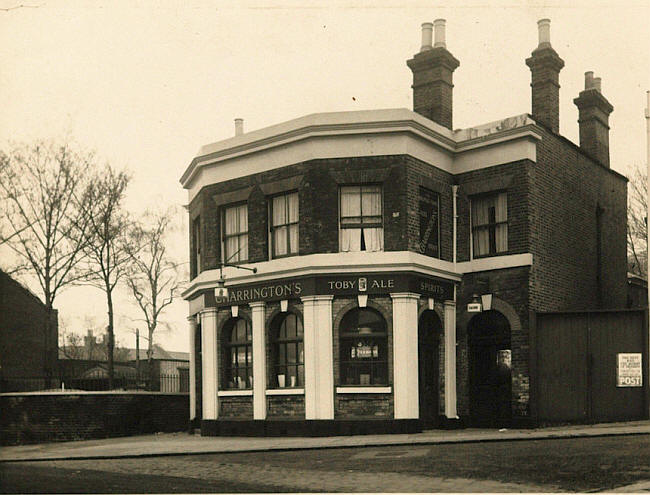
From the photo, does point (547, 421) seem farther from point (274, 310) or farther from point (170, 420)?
point (170, 420)

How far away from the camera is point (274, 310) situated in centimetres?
2189

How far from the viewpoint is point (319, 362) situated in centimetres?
2081

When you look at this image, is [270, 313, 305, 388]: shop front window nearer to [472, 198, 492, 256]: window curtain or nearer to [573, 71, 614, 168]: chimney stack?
[472, 198, 492, 256]: window curtain

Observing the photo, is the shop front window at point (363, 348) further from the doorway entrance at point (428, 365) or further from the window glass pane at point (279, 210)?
the window glass pane at point (279, 210)

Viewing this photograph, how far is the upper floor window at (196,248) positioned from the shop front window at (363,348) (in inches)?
257

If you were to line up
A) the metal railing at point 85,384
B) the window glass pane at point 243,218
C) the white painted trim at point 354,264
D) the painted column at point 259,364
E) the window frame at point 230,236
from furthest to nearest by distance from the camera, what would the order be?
the metal railing at point 85,384
the window glass pane at point 243,218
the window frame at point 230,236
the painted column at point 259,364
the white painted trim at point 354,264

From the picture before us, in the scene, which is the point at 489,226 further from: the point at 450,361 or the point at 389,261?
the point at 450,361

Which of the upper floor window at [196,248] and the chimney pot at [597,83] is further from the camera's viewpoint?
the chimney pot at [597,83]

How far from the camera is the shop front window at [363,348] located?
20859 millimetres

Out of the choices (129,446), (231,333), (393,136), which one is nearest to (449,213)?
(393,136)

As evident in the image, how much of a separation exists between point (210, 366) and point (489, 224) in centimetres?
819

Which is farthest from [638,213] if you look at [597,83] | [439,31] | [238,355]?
[238,355]

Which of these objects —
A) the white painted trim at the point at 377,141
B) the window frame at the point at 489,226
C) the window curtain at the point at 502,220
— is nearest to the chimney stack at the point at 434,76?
the white painted trim at the point at 377,141

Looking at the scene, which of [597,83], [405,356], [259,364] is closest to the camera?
[405,356]
